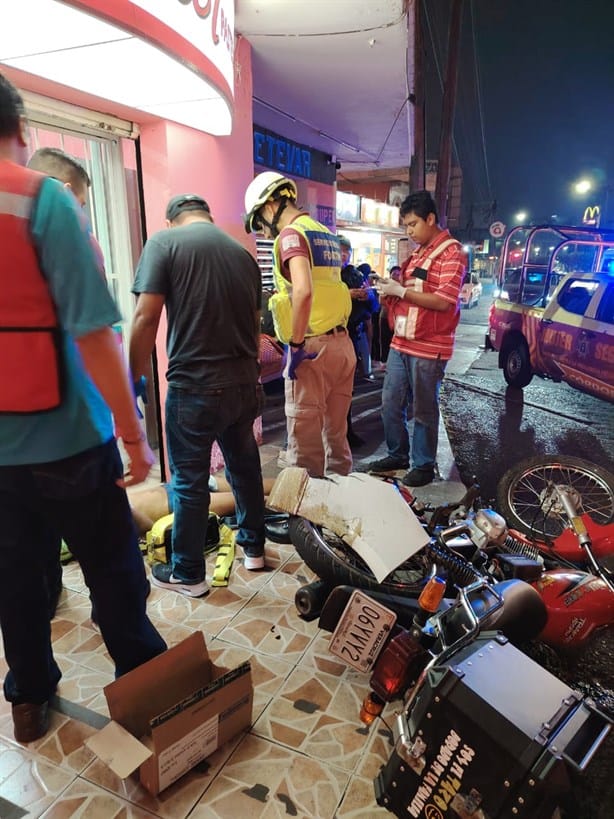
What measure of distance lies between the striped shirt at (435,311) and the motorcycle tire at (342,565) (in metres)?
1.87

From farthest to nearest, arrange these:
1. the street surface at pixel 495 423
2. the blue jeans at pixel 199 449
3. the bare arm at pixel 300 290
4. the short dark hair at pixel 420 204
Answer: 1. the street surface at pixel 495 423
2. the short dark hair at pixel 420 204
3. the bare arm at pixel 300 290
4. the blue jeans at pixel 199 449

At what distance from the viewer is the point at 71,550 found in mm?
1693

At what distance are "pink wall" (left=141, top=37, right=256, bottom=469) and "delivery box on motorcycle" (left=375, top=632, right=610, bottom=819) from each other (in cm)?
283

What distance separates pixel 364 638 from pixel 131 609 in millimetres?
900

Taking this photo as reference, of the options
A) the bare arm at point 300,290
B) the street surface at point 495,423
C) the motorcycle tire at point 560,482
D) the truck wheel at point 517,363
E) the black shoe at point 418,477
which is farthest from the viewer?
the truck wheel at point 517,363

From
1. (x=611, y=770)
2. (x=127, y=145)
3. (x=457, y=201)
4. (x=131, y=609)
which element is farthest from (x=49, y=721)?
(x=457, y=201)

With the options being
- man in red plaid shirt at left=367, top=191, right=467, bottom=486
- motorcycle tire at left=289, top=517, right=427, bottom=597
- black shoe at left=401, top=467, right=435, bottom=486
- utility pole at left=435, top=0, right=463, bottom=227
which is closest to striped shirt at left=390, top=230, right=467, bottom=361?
man in red plaid shirt at left=367, top=191, right=467, bottom=486

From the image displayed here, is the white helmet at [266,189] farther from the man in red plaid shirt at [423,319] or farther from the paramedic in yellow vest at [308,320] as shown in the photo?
the man in red plaid shirt at [423,319]

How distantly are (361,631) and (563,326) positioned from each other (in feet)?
19.9

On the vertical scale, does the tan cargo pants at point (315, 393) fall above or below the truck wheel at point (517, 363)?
above

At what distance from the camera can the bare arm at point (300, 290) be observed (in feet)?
9.52

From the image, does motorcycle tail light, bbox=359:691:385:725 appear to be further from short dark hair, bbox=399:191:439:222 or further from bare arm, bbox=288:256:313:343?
short dark hair, bbox=399:191:439:222

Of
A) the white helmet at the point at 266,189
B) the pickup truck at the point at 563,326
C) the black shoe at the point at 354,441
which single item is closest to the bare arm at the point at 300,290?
the white helmet at the point at 266,189

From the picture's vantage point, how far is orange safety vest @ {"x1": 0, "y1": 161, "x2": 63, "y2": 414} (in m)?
1.29
